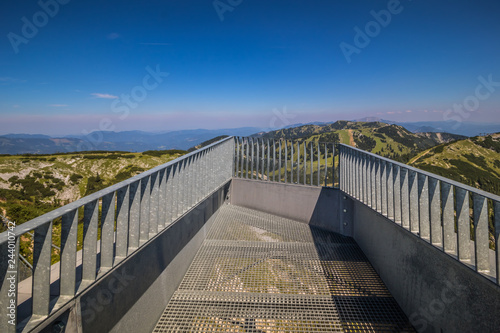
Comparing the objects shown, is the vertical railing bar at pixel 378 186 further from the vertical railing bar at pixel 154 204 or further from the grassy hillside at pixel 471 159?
the grassy hillside at pixel 471 159

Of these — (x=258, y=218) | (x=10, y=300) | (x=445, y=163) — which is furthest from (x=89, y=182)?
(x=445, y=163)

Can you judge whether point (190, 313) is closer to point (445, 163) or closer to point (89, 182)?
point (89, 182)

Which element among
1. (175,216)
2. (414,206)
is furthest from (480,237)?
(175,216)

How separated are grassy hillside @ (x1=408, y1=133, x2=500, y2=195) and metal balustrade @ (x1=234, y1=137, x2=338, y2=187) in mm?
24764

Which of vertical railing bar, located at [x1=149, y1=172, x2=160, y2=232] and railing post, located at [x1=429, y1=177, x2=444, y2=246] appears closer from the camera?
railing post, located at [x1=429, y1=177, x2=444, y2=246]

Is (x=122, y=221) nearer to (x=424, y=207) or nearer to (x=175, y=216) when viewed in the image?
(x=175, y=216)

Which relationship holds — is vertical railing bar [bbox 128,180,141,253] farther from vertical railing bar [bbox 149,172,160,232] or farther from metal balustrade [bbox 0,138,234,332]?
vertical railing bar [bbox 149,172,160,232]

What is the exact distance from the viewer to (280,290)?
363cm

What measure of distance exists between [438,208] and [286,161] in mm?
4242

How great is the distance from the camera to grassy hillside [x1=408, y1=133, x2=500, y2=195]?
27.1 meters

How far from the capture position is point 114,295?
7.17 ft

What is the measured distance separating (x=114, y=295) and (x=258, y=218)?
459 centimetres

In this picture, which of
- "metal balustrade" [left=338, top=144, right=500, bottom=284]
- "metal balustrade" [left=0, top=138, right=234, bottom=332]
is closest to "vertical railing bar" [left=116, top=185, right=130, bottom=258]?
"metal balustrade" [left=0, top=138, right=234, bottom=332]

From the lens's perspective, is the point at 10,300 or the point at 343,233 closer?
the point at 10,300
